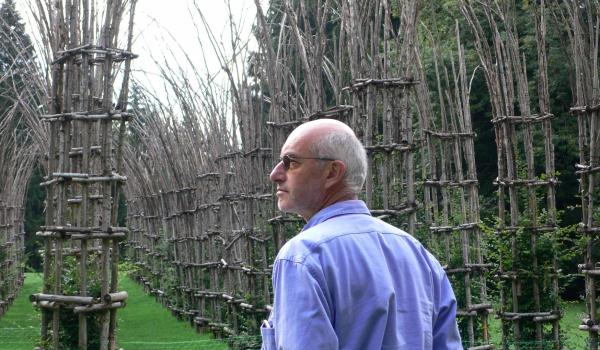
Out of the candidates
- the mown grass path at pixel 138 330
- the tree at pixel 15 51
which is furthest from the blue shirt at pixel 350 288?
the tree at pixel 15 51

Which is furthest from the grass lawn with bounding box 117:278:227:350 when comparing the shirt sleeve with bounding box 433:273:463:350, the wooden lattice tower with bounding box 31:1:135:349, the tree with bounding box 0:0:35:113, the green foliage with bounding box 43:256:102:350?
the shirt sleeve with bounding box 433:273:463:350

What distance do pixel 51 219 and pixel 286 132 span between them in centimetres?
402

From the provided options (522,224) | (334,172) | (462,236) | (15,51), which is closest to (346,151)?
(334,172)

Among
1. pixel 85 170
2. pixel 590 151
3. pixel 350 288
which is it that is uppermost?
pixel 590 151

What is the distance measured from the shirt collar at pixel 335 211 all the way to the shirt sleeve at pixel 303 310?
26cm

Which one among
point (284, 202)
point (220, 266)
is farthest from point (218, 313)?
point (284, 202)

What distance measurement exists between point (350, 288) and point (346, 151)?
1.45 ft

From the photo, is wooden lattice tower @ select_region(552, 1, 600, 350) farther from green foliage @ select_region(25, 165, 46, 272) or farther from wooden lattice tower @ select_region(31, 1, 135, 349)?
green foliage @ select_region(25, 165, 46, 272)

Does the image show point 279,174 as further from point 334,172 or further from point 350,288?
point 350,288

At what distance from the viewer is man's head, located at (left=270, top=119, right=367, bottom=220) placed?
2891 millimetres

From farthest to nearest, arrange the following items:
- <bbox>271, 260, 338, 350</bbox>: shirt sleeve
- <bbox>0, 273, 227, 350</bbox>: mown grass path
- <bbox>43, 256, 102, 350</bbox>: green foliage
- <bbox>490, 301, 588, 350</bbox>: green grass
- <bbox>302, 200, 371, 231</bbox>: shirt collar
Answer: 1. <bbox>0, 273, 227, 350</bbox>: mown grass path
2. <bbox>490, 301, 588, 350</bbox>: green grass
3. <bbox>43, 256, 102, 350</bbox>: green foliage
4. <bbox>302, 200, 371, 231</bbox>: shirt collar
5. <bbox>271, 260, 338, 350</bbox>: shirt sleeve

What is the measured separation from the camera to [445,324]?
296 centimetres

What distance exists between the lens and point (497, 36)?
33.8ft

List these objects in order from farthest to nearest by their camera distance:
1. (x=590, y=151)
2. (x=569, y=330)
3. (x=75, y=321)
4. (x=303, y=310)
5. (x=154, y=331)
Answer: (x=154, y=331), (x=569, y=330), (x=590, y=151), (x=75, y=321), (x=303, y=310)
